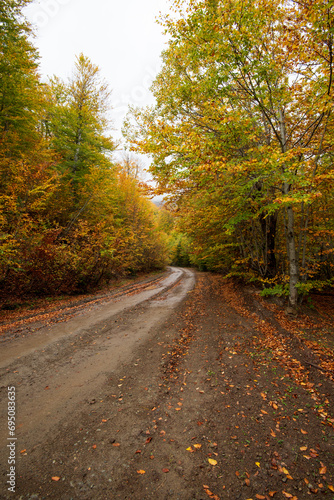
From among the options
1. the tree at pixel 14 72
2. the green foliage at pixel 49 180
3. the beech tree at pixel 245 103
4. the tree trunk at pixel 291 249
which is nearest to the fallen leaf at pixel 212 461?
the beech tree at pixel 245 103

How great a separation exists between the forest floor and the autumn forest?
3385 millimetres

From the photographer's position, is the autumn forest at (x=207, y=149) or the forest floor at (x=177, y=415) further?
the autumn forest at (x=207, y=149)

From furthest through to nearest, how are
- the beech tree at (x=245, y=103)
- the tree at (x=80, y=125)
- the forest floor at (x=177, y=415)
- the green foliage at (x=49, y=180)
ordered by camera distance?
the tree at (x=80, y=125)
the green foliage at (x=49, y=180)
the beech tree at (x=245, y=103)
the forest floor at (x=177, y=415)

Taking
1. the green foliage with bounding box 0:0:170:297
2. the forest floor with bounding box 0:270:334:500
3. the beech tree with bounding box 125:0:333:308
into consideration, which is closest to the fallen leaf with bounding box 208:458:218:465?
the forest floor with bounding box 0:270:334:500

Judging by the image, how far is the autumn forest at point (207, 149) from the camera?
5168mm

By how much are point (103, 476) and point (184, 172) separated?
5.60m

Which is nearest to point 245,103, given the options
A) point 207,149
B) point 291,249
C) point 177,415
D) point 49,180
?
point 207,149

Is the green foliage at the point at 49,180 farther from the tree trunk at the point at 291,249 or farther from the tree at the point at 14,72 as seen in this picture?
the tree trunk at the point at 291,249

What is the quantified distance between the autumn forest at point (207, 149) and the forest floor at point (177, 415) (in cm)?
339

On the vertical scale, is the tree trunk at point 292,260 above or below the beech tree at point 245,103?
below

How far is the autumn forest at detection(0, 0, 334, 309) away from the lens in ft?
17.0

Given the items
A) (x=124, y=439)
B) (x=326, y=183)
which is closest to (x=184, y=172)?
(x=326, y=183)

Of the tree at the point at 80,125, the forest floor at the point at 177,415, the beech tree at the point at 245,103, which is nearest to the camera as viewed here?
Answer: the forest floor at the point at 177,415

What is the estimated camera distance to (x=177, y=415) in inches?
127
